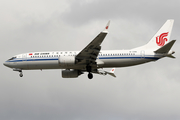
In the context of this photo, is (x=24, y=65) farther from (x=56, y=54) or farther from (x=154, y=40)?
(x=154, y=40)

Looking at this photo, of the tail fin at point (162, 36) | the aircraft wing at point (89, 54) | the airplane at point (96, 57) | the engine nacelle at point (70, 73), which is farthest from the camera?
the engine nacelle at point (70, 73)

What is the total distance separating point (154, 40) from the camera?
161 feet

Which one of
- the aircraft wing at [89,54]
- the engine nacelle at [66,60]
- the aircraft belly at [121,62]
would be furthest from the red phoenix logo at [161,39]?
the engine nacelle at [66,60]

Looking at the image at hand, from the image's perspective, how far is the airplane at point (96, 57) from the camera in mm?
45156

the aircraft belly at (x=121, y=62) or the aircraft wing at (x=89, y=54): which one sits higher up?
the aircraft wing at (x=89, y=54)

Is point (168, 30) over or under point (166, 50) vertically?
over

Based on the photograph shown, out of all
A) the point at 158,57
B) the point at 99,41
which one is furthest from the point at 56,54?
the point at 158,57

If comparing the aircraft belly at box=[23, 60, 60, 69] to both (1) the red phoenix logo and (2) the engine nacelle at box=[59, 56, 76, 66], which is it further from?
(1) the red phoenix logo

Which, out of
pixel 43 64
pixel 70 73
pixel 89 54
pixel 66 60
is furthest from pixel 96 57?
pixel 43 64

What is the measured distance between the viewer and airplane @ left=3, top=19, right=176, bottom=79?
45.2m

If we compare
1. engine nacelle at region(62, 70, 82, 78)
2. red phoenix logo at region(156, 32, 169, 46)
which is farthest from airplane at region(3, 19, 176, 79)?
engine nacelle at region(62, 70, 82, 78)

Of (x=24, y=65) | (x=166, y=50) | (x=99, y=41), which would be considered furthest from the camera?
(x=24, y=65)

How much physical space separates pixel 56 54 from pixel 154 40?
1288 centimetres

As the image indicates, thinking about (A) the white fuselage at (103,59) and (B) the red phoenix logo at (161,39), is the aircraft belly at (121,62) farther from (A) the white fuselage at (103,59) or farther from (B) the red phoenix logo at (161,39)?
(B) the red phoenix logo at (161,39)
